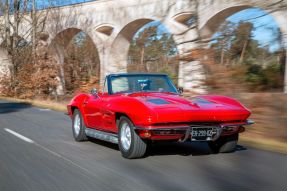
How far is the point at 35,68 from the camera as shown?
92.9 feet

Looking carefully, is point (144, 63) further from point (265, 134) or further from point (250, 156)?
point (250, 156)

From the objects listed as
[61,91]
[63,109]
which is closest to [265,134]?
[63,109]

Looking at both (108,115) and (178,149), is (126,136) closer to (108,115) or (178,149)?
(108,115)

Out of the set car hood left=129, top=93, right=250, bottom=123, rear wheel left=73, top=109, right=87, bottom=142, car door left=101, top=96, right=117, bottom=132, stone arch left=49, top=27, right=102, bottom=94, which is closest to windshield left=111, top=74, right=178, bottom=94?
car door left=101, top=96, right=117, bottom=132

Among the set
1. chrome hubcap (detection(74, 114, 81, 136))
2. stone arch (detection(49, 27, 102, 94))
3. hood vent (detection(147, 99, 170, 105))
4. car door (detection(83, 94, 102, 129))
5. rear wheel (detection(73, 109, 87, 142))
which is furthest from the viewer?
stone arch (detection(49, 27, 102, 94))

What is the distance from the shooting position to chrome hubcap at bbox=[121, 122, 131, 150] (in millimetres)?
7019

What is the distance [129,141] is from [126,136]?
0.43ft

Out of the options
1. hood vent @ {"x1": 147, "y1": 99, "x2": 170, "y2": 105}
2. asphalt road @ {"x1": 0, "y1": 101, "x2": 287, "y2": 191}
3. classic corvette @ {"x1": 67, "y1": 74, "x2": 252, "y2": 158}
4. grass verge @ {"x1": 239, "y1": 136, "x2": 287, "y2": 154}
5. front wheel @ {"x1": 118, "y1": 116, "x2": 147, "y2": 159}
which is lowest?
grass verge @ {"x1": 239, "y1": 136, "x2": 287, "y2": 154}

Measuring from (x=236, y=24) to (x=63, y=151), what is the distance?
5449 millimetres

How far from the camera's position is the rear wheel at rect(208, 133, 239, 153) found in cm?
749

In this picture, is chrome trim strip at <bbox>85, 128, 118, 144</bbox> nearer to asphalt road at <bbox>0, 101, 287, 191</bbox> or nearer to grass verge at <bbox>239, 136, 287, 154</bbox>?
asphalt road at <bbox>0, 101, 287, 191</bbox>

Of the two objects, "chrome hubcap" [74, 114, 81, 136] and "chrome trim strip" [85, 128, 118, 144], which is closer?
"chrome trim strip" [85, 128, 118, 144]

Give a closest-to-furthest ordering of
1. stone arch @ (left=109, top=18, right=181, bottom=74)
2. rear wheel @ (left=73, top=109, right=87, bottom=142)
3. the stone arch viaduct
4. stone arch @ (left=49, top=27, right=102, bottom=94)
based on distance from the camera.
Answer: rear wheel @ (left=73, top=109, right=87, bottom=142)
the stone arch viaduct
stone arch @ (left=109, top=18, right=181, bottom=74)
stone arch @ (left=49, top=27, right=102, bottom=94)

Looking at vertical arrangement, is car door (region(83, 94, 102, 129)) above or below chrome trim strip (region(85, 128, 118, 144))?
above
